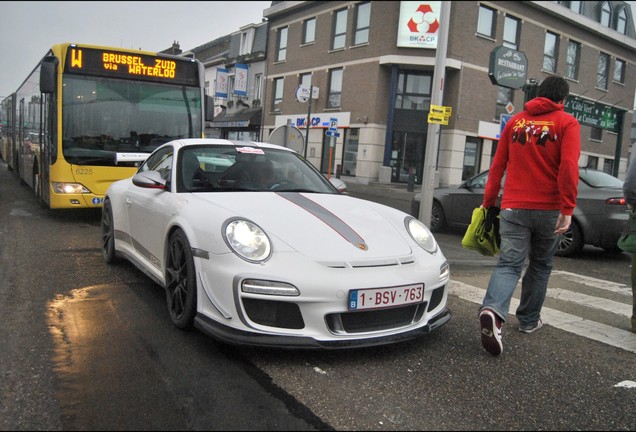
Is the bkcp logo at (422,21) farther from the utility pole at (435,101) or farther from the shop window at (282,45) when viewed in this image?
the utility pole at (435,101)

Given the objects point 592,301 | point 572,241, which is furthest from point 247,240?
point 572,241

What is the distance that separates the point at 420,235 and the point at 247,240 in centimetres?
128

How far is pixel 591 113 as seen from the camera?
44.1 ft

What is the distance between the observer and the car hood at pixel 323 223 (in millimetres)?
3172

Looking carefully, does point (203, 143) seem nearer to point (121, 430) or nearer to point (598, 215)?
point (121, 430)

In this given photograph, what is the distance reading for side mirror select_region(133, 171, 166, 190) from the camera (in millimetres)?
4184

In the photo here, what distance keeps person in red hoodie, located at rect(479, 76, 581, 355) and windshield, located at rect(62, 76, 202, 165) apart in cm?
611

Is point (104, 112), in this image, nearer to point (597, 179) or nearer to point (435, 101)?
point (435, 101)

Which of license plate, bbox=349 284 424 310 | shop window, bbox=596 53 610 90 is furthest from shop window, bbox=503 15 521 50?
license plate, bbox=349 284 424 310

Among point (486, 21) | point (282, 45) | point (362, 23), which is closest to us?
point (486, 21)

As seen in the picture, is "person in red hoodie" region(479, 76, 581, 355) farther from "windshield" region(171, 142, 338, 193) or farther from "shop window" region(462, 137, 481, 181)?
"shop window" region(462, 137, 481, 181)

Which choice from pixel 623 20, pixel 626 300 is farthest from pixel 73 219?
pixel 623 20

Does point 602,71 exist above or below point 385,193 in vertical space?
above

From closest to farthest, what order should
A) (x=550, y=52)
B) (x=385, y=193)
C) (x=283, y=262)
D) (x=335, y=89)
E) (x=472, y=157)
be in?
(x=283, y=262)
(x=385, y=193)
(x=472, y=157)
(x=335, y=89)
(x=550, y=52)
